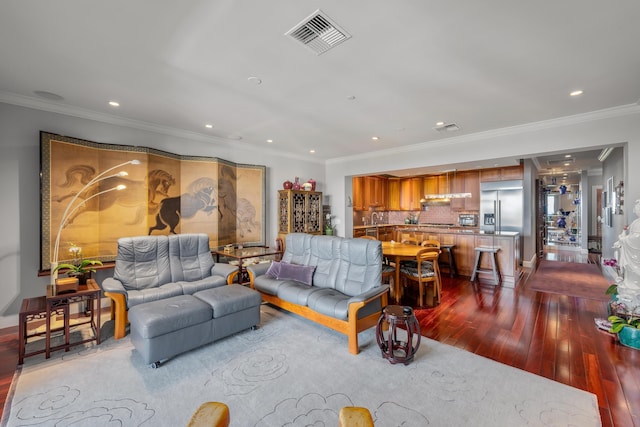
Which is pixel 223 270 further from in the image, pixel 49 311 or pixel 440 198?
pixel 440 198

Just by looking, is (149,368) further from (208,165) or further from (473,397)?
(208,165)

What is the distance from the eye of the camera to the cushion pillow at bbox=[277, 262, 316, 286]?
12.6 feet

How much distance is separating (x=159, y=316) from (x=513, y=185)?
302 inches

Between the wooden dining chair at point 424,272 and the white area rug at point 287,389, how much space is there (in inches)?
51.4

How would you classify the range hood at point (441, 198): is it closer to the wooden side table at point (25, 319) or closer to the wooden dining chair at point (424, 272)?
the wooden dining chair at point (424, 272)

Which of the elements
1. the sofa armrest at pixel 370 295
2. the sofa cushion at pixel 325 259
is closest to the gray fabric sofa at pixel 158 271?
the sofa cushion at pixel 325 259

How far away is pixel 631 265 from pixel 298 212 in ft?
17.0

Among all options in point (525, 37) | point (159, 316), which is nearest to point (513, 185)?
point (525, 37)

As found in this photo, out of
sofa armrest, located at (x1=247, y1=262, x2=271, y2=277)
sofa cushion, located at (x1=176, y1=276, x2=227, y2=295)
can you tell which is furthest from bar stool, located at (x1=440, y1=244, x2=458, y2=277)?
sofa cushion, located at (x1=176, y1=276, x2=227, y2=295)

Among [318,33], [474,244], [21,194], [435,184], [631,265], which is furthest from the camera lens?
[435,184]

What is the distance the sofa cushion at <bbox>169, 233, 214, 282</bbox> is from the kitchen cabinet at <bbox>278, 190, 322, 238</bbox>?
2130mm

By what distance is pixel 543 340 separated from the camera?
309cm

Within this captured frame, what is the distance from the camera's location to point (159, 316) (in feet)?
8.58


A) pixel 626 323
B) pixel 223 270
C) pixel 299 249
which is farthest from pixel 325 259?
pixel 626 323
